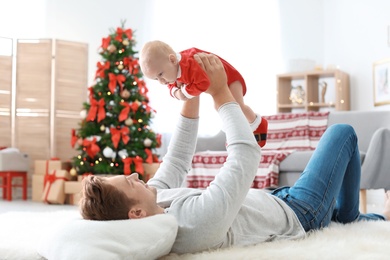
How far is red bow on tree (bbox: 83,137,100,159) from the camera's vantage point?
5.54 metres

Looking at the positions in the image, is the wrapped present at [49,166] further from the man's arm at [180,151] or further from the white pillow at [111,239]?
the white pillow at [111,239]

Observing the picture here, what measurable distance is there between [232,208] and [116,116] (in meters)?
4.21

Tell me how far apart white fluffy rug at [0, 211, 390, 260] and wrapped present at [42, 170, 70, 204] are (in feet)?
11.3

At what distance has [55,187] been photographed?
557 centimetres

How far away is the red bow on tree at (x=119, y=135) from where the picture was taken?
18.0ft

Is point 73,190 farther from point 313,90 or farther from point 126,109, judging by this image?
point 313,90

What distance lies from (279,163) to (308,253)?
131 inches

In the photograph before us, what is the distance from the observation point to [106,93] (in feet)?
18.5

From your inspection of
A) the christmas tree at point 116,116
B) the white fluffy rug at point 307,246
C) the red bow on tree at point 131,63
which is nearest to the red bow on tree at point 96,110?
the christmas tree at point 116,116

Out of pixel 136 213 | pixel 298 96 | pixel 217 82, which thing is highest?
pixel 298 96

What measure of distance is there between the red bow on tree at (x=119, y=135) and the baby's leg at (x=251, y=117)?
354 centimetres

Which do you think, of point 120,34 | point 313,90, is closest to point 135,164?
point 120,34

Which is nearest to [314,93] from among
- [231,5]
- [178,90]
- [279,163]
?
[231,5]

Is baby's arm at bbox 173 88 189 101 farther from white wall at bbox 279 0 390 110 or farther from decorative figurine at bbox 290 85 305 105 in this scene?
decorative figurine at bbox 290 85 305 105
